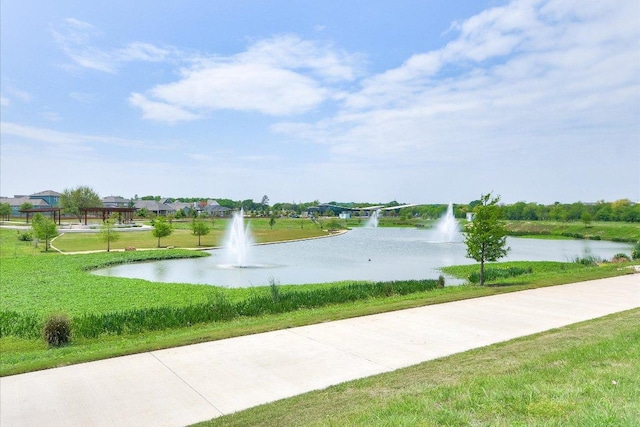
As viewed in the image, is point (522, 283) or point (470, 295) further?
point (522, 283)

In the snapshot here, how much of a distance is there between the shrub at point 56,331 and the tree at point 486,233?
13.7 meters

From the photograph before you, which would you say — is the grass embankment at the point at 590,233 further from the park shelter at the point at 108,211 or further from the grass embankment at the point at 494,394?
the grass embankment at the point at 494,394

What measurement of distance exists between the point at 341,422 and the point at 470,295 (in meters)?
10.7

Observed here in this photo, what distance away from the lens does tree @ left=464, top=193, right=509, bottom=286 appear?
56.1 ft

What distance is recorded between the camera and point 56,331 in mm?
10367

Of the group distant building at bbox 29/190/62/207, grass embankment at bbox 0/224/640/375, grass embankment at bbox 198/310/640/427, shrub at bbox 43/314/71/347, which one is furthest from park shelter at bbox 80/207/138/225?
distant building at bbox 29/190/62/207

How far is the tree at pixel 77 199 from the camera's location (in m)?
95.6

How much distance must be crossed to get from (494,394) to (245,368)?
4108mm

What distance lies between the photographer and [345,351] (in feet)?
27.2

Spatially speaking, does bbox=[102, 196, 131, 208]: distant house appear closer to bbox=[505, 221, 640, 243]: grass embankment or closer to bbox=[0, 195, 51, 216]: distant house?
bbox=[0, 195, 51, 216]: distant house

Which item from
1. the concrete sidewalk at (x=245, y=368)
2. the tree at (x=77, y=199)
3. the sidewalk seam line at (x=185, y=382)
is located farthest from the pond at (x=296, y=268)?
the tree at (x=77, y=199)

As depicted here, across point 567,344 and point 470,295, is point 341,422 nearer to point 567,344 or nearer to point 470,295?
point 567,344

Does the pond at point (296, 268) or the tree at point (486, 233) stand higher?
the tree at point (486, 233)

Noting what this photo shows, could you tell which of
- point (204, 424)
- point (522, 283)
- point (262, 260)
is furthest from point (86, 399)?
point (262, 260)
